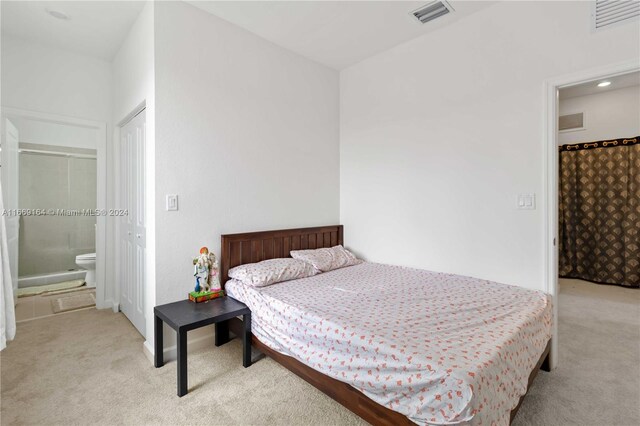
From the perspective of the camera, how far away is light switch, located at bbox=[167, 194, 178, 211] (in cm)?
238

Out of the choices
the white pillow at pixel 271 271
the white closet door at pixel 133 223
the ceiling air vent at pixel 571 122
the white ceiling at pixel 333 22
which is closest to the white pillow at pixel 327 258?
the white pillow at pixel 271 271

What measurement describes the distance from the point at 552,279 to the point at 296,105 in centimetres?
276

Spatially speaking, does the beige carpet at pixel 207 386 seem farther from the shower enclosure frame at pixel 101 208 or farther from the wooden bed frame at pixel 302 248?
the shower enclosure frame at pixel 101 208

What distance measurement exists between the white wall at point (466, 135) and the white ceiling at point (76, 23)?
7.60ft

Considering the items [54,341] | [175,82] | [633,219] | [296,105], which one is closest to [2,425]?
[54,341]

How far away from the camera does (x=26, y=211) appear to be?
4.50 meters

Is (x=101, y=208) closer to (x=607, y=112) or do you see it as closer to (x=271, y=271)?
(x=271, y=271)

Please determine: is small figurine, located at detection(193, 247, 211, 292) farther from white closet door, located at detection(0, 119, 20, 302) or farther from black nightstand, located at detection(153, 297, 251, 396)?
white closet door, located at detection(0, 119, 20, 302)

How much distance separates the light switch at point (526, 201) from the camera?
2.35 meters

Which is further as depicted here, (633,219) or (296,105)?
(633,219)

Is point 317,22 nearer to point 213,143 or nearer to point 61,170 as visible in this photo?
point 213,143

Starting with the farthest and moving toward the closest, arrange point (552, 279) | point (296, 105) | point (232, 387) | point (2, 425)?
point (296, 105) → point (552, 279) → point (232, 387) → point (2, 425)

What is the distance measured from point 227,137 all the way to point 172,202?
29.8 inches

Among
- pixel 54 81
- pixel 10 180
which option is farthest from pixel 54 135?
pixel 54 81
